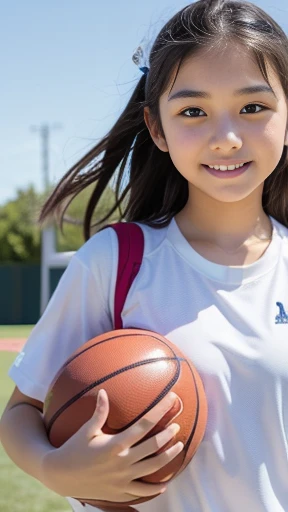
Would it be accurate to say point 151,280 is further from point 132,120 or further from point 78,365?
point 132,120

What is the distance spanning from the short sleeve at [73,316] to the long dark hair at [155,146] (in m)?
0.34

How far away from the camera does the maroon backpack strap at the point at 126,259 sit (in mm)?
2325

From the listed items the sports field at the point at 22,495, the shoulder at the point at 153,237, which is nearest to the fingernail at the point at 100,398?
the shoulder at the point at 153,237

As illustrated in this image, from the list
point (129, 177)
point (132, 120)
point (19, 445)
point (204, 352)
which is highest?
point (132, 120)

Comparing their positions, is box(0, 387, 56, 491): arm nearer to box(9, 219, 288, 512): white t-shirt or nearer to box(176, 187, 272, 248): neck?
box(9, 219, 288, 512): white t-shirt

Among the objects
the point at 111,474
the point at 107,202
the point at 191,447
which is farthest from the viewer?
the point at 107,202

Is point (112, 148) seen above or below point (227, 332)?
above

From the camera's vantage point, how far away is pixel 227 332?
229cm

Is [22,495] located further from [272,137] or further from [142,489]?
[272,137]

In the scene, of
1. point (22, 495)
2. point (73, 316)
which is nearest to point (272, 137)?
point (73, 316)

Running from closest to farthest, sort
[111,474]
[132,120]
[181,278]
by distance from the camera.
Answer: [111,474], [181,278], [132,120]

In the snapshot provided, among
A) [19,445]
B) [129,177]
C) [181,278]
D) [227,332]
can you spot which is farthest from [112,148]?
[19,445]

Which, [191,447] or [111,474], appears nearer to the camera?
[111,474]

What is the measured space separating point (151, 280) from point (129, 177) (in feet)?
2.35
